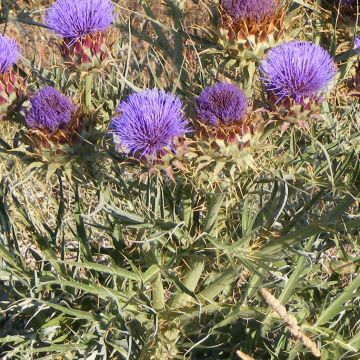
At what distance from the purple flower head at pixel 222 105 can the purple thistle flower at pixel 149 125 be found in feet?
0.24

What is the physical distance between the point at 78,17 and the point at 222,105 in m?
0.60

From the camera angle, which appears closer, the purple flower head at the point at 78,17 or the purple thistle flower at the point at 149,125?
the purple thistle flower at the point at 149,125

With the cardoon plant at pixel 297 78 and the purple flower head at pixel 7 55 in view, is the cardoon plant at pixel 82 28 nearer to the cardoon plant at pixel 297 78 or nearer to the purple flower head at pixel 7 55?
the purple flower head at pixel 7 55

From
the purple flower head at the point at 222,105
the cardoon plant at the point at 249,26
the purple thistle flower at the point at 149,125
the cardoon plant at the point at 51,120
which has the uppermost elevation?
the cardoon plant at the point at 249,26

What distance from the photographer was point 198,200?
241cm

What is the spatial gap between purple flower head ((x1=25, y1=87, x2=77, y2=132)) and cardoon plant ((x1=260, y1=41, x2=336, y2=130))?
2.02 feet

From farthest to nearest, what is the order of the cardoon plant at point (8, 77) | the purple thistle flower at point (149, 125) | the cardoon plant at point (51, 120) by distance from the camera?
1. the cardoon plant at point (8, 77)
2. the cardoon plant at point (51, 120)
3. the purple thistle flower at point (149, 125)

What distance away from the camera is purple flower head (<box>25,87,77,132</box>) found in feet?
7.04

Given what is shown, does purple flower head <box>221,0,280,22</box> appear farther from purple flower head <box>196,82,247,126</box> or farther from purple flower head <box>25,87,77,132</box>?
purple flower head <box>25,87,77,132</box>

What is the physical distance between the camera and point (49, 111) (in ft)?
7.02

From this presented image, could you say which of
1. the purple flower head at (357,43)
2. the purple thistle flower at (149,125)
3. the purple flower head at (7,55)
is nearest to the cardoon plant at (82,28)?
the purple flower head at (7,55)

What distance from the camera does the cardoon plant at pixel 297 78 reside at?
2.05m

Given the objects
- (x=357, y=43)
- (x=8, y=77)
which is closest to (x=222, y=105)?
(x=357, y=43)

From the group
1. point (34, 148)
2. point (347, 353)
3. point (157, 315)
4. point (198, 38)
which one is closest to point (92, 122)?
point (34, 148)
